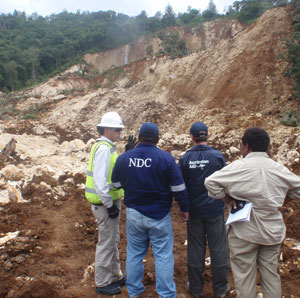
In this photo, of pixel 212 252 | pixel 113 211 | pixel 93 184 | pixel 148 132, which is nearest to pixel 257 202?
pixel 212 252

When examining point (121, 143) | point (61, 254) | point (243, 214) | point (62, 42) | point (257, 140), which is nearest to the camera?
point (243, 214)

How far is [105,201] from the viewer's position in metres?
2.98

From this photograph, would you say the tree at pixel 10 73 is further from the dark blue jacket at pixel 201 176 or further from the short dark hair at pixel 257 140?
the short dark hair at pixel 257 140

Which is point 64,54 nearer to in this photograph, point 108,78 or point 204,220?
point 108,78

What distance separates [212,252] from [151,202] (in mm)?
984

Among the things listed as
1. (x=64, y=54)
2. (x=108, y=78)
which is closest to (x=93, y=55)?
(x=64, y=54)

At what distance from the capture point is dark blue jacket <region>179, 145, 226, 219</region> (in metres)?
2.94

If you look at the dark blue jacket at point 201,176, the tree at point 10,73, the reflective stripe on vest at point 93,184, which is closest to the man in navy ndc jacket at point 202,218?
the dark blue jacket at point 201,176

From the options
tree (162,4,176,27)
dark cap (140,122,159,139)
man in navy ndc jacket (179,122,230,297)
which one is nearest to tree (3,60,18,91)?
tree (162,4,176,27)

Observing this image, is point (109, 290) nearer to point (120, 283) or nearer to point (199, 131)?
point (120, 283)

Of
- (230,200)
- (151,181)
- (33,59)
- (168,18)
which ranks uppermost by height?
(168,18)

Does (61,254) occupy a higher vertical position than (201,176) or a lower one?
lower

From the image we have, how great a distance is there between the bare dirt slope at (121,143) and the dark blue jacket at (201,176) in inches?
39.9

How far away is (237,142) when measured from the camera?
9086 mm
